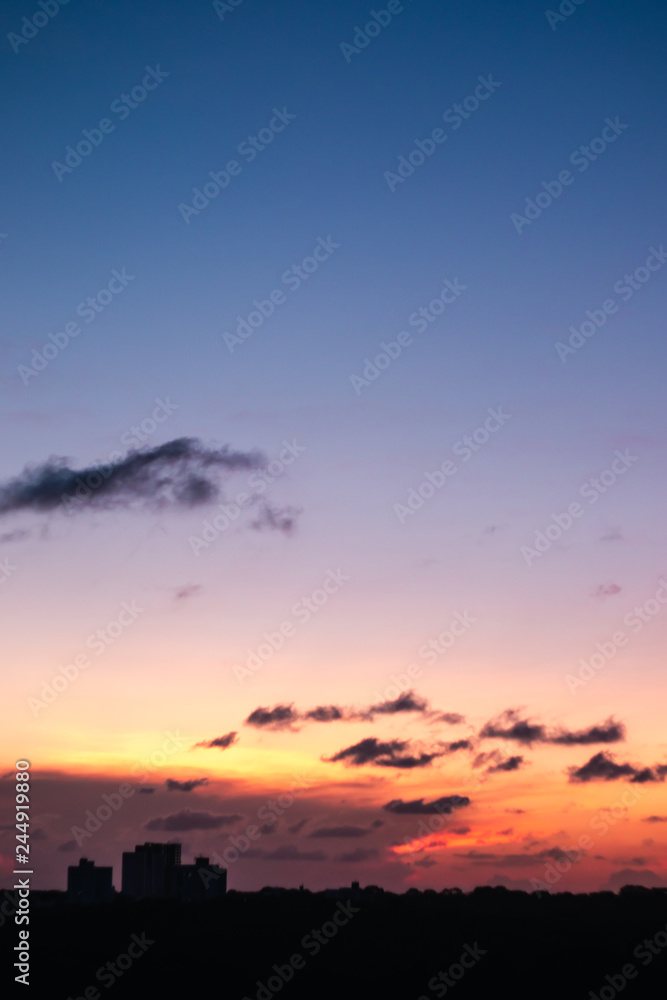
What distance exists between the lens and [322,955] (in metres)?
149

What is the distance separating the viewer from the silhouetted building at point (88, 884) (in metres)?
191

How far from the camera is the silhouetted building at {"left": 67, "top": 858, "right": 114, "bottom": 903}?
7505 inches

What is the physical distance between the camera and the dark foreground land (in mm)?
128875

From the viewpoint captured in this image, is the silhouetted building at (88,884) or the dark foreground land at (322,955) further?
the silhouetted building at (88,884)

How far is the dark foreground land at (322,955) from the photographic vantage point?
423 feet

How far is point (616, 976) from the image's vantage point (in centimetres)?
13638

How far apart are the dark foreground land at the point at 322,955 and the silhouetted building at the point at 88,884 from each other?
18.5ft

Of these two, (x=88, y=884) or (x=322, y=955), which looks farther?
(x=88, y=884)

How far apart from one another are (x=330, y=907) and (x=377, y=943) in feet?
115

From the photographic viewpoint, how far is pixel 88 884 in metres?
196

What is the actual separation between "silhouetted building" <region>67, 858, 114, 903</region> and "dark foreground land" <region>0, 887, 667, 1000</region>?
5.65 m

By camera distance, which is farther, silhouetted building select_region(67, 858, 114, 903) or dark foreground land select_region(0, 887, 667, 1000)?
silhouetted building select_region(67, 858, 114, 903)

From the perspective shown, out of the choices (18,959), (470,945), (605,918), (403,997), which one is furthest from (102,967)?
(605,918)

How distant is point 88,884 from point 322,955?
220 ft
